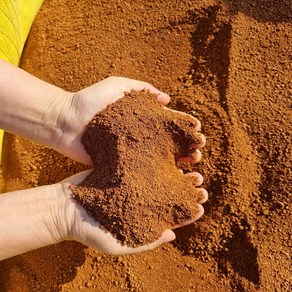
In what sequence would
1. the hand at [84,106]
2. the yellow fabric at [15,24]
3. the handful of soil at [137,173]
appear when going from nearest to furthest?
the handful of soil at [137,173] < the hand at [84,106] < the yellow fabric at [15,24]

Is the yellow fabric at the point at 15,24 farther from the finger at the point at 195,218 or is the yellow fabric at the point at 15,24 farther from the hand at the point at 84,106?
the finger at the point at 195,218

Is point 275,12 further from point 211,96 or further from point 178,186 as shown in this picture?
point 178,186

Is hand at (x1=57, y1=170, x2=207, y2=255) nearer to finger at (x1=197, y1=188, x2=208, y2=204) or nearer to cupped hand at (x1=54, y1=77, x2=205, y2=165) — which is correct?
finger at (x1=197, y1=188, x2=208, y2=204)

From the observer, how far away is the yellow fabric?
1524mm

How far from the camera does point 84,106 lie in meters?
1.28

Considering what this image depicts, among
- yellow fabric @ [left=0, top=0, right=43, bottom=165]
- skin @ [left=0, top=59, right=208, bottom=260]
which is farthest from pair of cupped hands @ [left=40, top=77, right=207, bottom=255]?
yellow fabric @ [left=0, top=0, right=43, bottom=165]

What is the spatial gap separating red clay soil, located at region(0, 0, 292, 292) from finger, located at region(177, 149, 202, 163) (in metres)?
0.04

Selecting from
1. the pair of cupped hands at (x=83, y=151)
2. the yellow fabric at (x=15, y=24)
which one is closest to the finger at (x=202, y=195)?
the pair of cupped hands at (x=83, y=151)

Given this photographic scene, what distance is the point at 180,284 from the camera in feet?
4.29

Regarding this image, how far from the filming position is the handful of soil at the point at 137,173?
1.16 meters

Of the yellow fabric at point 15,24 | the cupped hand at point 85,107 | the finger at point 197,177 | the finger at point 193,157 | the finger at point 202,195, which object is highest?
the yellow fabric at point 15,24

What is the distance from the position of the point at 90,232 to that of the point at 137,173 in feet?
0.79

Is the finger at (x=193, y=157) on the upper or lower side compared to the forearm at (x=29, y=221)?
upper

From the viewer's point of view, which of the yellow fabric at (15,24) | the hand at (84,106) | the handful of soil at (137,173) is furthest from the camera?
the yellow fabric at (15,24)
